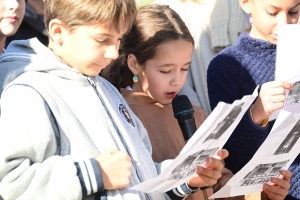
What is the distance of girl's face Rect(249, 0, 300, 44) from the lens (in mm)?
2832

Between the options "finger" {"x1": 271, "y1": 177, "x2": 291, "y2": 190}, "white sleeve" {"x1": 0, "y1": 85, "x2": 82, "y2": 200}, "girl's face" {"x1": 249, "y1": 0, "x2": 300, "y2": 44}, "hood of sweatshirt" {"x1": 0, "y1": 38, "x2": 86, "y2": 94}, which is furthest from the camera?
"girl's face" {"x1": 249, "y1": 0, "x2": 300, "y2": 44}

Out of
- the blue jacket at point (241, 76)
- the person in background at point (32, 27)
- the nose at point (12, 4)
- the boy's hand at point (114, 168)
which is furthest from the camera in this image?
the person in background at point (32, 27)

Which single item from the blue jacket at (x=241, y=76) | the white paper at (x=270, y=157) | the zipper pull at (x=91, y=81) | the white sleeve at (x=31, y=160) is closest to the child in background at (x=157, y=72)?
the blue jacket at (x=241, y=76)

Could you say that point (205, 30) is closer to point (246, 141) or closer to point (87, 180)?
point (246, 141)

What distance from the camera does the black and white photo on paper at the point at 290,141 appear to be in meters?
2.49

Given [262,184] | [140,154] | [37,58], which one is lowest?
[262,184]

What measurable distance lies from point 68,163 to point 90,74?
401 mm

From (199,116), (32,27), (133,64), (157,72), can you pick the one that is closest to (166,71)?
(157,72)

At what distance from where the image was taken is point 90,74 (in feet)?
7.72

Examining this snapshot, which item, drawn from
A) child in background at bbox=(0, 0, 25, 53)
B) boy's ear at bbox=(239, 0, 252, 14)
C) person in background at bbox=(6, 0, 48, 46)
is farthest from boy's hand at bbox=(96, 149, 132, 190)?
person in background at bbox=(6, 0, 48, 46)

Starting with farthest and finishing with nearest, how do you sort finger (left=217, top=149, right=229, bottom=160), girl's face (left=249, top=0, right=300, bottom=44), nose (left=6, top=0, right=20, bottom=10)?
1. nose (left=6, top=0, right=20, bottom=10)
2. girl's face (left=249, top=0, right=300, bottom=44)
3. finger (left=217, top=149, right=229, bottom=160)

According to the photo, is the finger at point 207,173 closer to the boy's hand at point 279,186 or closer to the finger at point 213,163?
the finger at point 213,163

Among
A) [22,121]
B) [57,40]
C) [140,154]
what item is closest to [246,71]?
[140,154]

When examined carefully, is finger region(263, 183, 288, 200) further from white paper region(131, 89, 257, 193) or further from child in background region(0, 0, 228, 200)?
white paper region(131, 89, 257, 193)
